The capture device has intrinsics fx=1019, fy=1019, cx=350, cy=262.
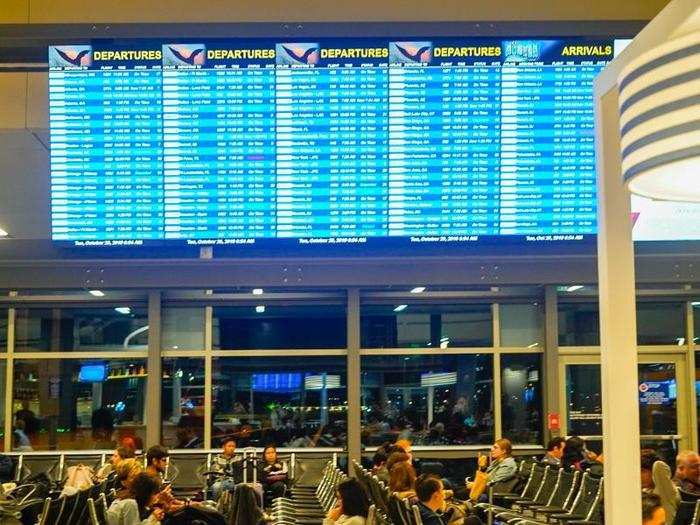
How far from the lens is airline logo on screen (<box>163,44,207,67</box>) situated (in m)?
7.08

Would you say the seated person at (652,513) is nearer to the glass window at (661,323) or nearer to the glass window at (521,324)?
the glass window at (521,324)

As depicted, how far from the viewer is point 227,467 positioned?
452 inches

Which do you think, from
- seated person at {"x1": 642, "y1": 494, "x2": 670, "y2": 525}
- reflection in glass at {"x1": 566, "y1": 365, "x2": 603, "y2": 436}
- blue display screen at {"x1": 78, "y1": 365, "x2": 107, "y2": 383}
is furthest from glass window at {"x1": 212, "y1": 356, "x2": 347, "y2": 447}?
seated person at {"x1": 642, "y1": 494, "x2": 670, "y2": 525}

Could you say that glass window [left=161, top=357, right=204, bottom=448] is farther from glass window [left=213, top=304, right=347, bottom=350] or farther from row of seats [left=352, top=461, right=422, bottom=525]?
row of seats [left=352, top=461, right=422, bottom=525]

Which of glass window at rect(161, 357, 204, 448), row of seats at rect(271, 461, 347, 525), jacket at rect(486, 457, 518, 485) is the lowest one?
row of seats at rect(271, 461, 347, 525)

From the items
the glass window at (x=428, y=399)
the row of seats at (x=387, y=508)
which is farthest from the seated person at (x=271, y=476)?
the row of seats at (x=387, y=508)

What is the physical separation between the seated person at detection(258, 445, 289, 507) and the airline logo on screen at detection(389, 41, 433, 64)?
5.83 m

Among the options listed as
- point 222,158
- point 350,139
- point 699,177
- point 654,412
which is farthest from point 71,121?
point 654,412

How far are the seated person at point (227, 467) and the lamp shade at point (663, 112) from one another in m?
8.87

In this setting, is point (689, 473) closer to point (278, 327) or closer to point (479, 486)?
point (479, 486)

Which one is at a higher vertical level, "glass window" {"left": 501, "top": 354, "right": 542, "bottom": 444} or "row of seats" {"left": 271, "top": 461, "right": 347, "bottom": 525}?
"glass window" {"left": 501, "top": 354, "right": 542, "bottom": 444}

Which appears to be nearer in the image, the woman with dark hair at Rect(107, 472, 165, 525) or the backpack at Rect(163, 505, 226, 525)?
the backpack at Rect(163, 505, 226, 525)

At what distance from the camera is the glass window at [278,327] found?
42.0ft

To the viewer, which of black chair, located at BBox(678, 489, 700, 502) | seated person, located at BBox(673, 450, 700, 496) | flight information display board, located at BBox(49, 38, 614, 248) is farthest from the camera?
seated person, located at BBox(673, 450, 700, 496)
